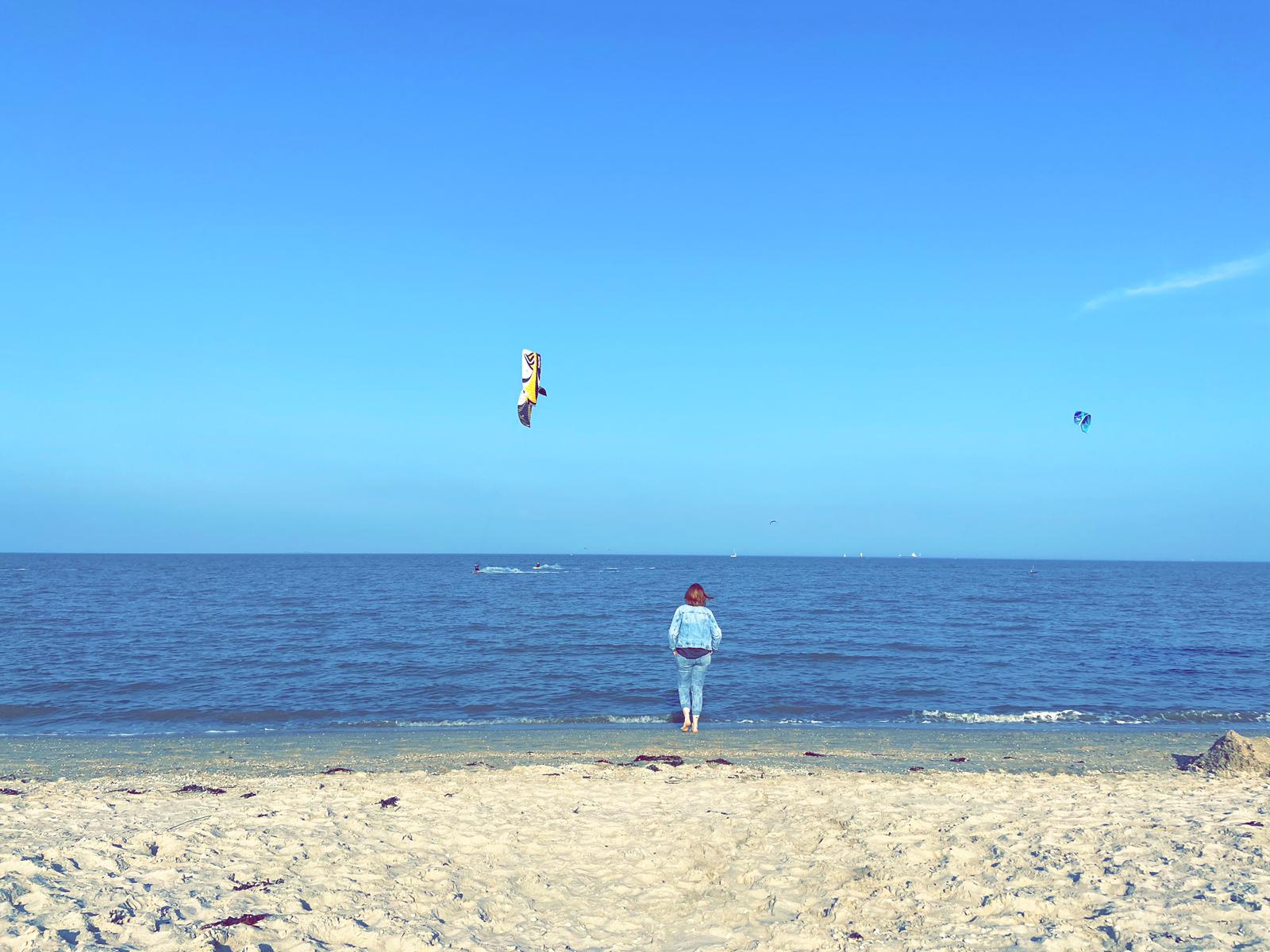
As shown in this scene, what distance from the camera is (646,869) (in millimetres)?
6840

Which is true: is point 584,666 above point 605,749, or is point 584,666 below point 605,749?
below

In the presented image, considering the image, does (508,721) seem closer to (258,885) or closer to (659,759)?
(659,759)

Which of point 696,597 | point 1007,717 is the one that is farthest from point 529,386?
point 1007,717

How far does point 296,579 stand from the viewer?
77000 millimetres

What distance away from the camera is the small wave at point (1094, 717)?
53.3ft

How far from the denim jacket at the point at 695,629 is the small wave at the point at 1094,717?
6076mm

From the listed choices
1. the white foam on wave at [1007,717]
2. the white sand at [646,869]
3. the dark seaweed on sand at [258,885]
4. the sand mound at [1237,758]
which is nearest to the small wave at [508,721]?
the white foam on wave at [1007,717]

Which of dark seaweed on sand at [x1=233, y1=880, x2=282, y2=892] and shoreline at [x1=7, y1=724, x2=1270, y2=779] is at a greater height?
dark seaweed on sand at [x1=233, y1=880, x2=282, y2=892]

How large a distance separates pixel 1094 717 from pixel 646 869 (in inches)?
539

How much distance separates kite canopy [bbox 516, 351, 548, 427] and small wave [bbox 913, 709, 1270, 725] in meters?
10.9

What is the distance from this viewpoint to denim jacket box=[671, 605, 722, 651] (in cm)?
1269

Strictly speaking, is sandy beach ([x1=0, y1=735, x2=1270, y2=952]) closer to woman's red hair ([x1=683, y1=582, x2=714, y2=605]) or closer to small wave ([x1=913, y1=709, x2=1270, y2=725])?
woman's red hair ([x1=683, y1=582, x2=714, y2=605])

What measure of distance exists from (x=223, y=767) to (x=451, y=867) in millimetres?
6840

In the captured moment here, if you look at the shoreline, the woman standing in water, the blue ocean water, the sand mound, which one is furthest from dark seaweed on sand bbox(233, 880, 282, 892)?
the sand mound
